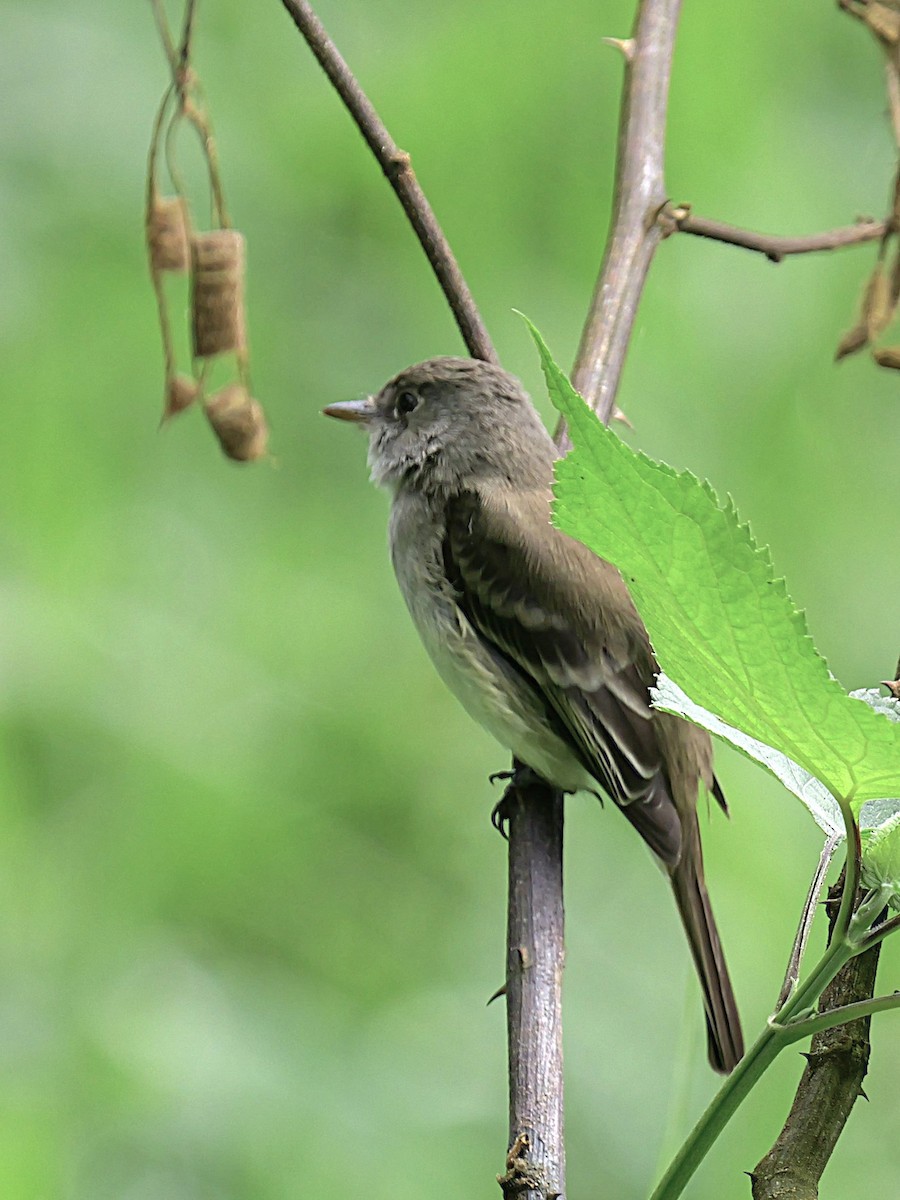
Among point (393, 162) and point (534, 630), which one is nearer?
point (393, 162)

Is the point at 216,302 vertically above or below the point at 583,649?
above

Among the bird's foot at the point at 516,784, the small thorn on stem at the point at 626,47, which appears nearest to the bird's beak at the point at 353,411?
the bird's foot at the point at 516,784

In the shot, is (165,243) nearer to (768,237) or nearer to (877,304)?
(768,237)

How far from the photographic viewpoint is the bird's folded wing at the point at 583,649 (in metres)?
2.59

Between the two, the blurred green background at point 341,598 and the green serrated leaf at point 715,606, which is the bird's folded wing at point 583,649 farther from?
the green serrated leaf at point 715,606

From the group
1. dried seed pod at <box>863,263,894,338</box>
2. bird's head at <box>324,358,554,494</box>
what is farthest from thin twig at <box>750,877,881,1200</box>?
bird's head at <box>324,358,554,494</box>

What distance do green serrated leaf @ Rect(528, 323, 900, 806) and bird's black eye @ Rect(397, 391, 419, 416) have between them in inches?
90.8

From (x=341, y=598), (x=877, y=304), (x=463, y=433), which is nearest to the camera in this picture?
(x=877, y=304)

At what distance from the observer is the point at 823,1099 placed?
3.11ft

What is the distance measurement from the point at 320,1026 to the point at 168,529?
137 centimetres

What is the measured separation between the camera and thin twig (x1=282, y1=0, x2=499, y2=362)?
1.73 metres

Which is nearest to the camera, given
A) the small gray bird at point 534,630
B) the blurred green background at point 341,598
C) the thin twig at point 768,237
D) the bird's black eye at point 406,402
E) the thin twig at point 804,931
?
the thin twig at point 804,931

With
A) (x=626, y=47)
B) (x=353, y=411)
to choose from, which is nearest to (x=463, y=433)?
(x=353, y=411)

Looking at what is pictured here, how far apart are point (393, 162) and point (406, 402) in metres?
1.25
